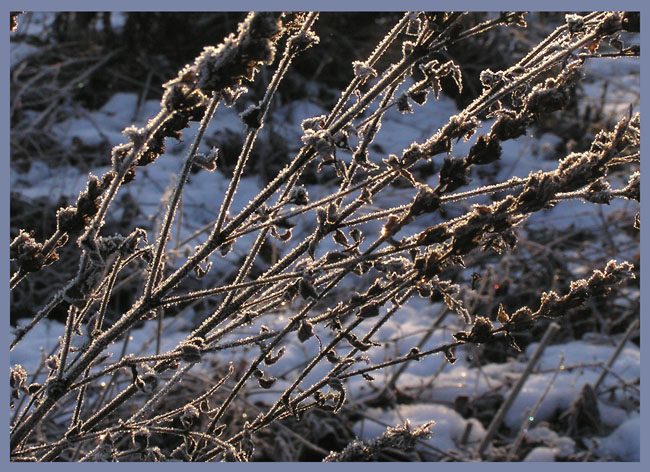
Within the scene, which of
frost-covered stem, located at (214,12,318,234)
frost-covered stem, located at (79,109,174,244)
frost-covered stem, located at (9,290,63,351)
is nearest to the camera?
frost-covered stem, located at (79,109,174,244)

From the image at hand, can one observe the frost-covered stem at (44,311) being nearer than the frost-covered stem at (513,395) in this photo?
Yes

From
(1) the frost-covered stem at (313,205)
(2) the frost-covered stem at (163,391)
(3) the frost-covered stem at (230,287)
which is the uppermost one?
(1) the frost-covered stem at (313,205)

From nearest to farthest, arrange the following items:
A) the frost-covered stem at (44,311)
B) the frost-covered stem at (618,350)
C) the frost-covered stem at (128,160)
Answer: the frost-covered stem at (128,160), the frost-covered stem at (44,311), the frost-covered stem at (618,350)

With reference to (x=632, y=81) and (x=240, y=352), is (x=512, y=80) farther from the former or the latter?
(x=632, y=81)

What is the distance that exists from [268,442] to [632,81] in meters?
6.02

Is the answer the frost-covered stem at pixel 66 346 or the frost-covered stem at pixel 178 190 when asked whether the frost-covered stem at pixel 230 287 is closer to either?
the frost-covered stem at pixel 178 190

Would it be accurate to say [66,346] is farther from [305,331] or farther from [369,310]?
[369,310]

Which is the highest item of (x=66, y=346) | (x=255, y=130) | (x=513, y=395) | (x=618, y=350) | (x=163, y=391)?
(x=255, y=130)

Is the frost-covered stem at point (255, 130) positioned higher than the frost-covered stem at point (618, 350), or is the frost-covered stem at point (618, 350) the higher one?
the frost-covered stem at point (255, 130)

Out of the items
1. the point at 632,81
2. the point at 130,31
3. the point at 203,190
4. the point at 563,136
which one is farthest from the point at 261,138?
the point at 632,81

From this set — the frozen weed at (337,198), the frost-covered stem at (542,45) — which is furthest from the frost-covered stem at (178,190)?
the frost-covered stem at (542,45)

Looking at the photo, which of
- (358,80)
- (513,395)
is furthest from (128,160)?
(513,395)

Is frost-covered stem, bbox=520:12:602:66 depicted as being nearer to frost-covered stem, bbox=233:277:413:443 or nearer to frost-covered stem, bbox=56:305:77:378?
frost-covered stem, bbox=233:277:413:443

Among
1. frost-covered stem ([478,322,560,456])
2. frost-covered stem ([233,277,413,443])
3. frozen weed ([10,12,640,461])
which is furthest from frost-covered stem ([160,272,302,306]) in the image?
frost-covered stem ([478,322,560,456])
